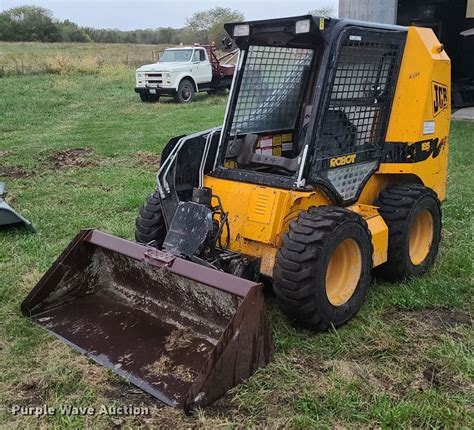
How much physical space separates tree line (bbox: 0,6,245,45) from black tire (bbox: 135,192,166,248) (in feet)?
135

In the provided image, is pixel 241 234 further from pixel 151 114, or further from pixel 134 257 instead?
pixel 151 114

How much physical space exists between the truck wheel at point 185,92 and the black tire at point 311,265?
15832 mm

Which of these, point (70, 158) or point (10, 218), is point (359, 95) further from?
point (70, 158)

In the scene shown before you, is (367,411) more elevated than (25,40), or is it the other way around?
(25,40)

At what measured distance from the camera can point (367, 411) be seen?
113 inches

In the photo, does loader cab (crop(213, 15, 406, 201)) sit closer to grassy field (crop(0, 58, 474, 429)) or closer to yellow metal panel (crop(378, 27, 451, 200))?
yellow metal panel (crop(378, 27, 451, 200))

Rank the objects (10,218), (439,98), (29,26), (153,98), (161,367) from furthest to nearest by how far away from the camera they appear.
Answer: (29,26) → (153,98) → (10,218) → (439,98) → (161,367)

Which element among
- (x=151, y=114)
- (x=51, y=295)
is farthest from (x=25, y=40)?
(x=51, y=295)

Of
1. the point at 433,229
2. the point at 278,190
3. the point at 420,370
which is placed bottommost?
the point at 420,370

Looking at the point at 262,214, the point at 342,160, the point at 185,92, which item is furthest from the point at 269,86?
the point at 185,92

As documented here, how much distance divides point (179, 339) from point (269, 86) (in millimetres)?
2162

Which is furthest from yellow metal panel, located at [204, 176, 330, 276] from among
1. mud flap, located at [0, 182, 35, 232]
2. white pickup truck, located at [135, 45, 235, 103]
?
white pickup truck, located at [135, 45, 235, 103]

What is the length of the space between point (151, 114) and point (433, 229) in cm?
1260

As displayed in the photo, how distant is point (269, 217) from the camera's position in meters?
3.67
